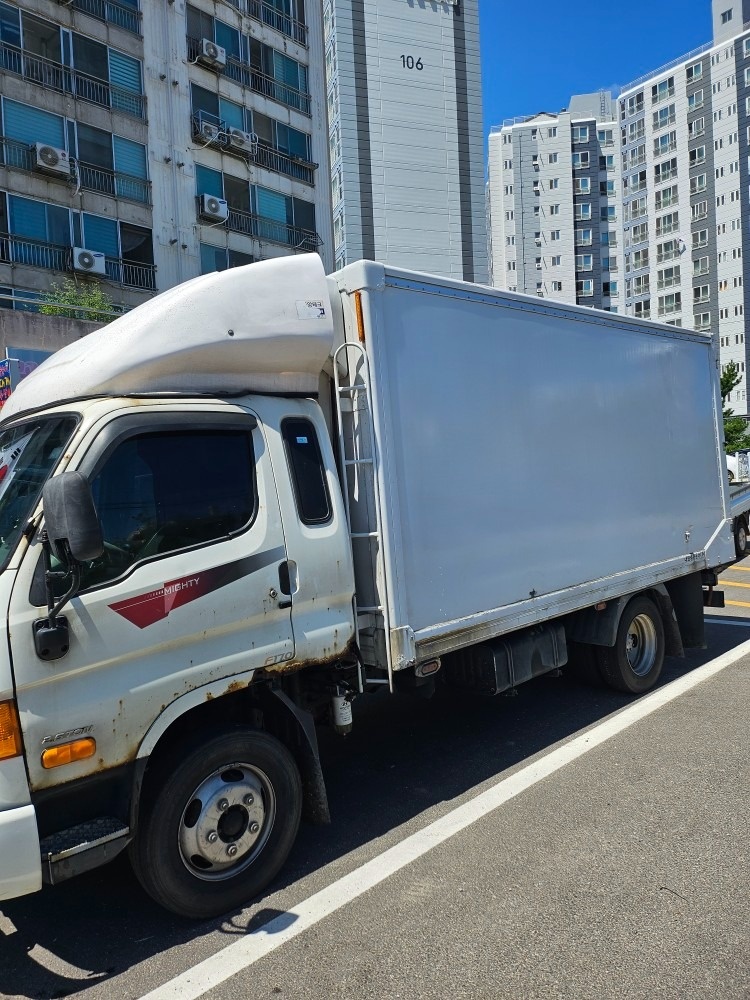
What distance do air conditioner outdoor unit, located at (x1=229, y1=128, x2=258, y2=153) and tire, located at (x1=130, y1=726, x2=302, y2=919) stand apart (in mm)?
27492

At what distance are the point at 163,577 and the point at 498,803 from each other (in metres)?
2.50

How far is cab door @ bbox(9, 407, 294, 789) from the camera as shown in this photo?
3152mm

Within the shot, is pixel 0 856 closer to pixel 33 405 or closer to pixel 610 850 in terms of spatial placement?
pixel 33 405

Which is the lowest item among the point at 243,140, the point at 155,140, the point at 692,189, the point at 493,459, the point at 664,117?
the point at 493,459

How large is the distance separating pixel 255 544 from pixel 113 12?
1057 inches

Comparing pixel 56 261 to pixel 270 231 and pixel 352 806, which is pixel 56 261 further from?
pixel 352 806

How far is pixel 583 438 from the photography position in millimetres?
5805

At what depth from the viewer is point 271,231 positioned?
29.3m

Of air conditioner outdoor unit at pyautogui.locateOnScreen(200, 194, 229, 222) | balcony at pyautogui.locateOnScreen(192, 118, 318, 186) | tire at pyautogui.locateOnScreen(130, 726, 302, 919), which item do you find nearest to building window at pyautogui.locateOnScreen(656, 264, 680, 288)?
balcony at pyautogui.locateOnScreen(192, 118, 318, 186)

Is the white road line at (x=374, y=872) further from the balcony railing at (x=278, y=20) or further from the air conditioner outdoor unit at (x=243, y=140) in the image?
the balcony railing at (x=278, y=20)

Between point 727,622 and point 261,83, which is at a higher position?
point 261,83

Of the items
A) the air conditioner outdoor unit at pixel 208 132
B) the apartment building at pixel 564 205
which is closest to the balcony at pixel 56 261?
the air conditioner outdoor unit at pixel 208 132

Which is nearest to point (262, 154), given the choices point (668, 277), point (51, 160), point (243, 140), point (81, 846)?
point (243, 140)

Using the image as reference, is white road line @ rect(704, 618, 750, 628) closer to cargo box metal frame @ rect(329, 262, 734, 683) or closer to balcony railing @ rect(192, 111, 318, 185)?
→ cargo box metal frame @ rect(329, 262, 734, 683)
